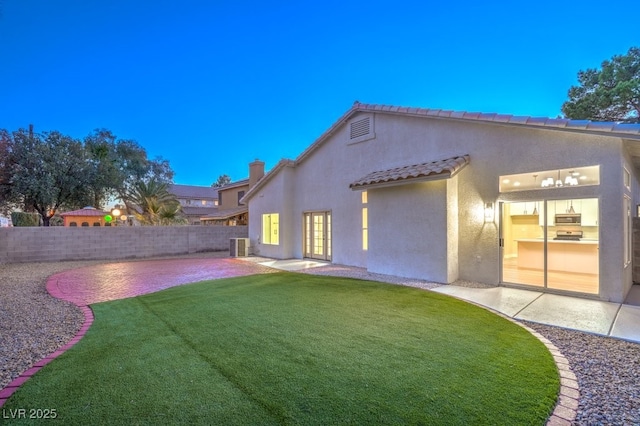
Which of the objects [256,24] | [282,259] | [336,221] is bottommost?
[282,259]

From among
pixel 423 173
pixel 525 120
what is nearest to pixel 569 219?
pixel 525 120

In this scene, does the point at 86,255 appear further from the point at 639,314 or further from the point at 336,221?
the point at 639,314

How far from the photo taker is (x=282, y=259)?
15.3 meters

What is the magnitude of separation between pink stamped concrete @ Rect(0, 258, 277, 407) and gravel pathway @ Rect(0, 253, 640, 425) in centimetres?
21

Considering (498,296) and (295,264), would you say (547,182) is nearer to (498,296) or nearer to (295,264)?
(498,296)

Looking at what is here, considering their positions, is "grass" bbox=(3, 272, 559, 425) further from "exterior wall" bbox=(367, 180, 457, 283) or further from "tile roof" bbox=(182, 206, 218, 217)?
"tile roof" bbox=(182, 206, 218, 217)

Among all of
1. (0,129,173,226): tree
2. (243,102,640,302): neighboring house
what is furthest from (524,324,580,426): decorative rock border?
(0,129,173,226): tree

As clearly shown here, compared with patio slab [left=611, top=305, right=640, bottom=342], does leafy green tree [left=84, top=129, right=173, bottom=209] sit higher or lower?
higher

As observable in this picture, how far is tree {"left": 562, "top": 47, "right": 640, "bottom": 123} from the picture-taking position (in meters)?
17.1

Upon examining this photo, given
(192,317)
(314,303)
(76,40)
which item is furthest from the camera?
(76,40)

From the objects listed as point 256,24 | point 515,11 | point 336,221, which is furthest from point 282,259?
point 515,11

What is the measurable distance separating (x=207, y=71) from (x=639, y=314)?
28.1 metres

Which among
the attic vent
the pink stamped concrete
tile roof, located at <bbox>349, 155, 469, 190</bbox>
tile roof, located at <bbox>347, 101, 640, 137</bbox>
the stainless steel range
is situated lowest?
the pink stamped concrete

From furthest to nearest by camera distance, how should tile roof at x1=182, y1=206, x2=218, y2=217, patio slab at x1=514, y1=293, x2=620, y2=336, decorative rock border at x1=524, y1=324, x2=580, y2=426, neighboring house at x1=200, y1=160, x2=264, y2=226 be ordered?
tile roof at x1=182, y1=206, x2=218, y2=217
neighboring house at x1=200, y1=160, x2=264, y2=226
patio slab at x1=514, y1=293, x2=620, y2=336
decorative rock border at x1=524, y1=324, x2=580, y2=426
